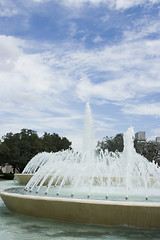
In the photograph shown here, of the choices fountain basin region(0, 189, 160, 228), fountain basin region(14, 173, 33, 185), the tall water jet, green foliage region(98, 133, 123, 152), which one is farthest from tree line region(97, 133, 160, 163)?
fountain basin region(0, 189, 160, 228)

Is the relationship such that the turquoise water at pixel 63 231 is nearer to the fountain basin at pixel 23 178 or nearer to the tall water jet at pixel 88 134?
the fountain basin at pixel 23 178

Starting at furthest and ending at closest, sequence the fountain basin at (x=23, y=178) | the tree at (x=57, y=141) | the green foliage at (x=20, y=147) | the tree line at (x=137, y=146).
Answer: the tree line at (x=137, y=146)
the tree at (x=57, y=141)
the green foliage at (x=20, y=147)
the fountain basin at (x=23, y=178)

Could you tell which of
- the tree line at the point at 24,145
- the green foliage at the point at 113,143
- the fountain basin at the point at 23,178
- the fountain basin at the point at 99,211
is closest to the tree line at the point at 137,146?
the green foliage at the point at 113,143

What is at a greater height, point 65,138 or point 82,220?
point 65,138

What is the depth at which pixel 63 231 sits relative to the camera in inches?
254

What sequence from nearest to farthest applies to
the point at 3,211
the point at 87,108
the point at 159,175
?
the point at 3,211
the point at 159,175
the point at 87,108

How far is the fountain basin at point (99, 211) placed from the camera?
6387mm

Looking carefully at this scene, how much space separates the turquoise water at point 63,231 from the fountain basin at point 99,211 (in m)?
0.14

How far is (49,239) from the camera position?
19.4 feet

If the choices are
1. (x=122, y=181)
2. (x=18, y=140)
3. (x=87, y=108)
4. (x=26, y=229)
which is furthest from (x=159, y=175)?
(x=18, y=140)

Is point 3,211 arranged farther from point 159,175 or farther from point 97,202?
point 159,175

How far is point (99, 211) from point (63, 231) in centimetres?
86

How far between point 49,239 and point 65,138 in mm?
51368

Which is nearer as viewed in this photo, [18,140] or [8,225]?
[8,225]
